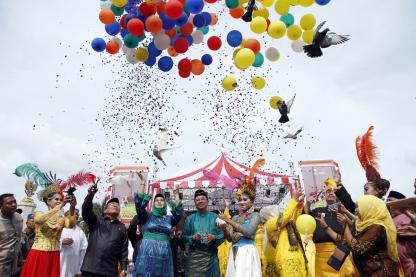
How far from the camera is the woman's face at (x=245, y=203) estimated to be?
14.5 feet

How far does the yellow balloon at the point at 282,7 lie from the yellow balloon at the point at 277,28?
5.8 inches

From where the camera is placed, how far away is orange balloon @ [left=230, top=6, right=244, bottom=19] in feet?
16.8

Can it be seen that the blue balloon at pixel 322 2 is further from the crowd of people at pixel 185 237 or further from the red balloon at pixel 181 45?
the crowd of people at pixel 185 237

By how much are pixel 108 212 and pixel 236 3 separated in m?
3.17

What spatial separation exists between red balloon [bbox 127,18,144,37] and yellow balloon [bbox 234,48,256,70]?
4.25 feet

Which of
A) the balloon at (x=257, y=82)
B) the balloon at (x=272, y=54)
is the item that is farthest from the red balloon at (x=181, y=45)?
the balloon at (x=272, y=54)

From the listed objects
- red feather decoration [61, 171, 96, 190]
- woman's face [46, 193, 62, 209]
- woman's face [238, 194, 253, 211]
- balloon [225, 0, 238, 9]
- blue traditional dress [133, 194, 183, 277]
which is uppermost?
balloon [225, 0, 238, 9]

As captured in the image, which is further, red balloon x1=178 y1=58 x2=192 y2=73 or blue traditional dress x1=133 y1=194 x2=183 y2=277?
red balloon x1=178 y1=58 x2=192 y2=73

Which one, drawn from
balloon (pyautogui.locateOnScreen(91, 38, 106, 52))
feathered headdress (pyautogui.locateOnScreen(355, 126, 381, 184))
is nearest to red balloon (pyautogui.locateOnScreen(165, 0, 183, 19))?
balloon (pyautogui.locateOnScreen(91, 38, 106, 52))

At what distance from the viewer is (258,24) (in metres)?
4.77

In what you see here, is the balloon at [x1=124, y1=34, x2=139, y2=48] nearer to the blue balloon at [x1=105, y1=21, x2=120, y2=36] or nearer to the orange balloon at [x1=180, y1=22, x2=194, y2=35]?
the blue balloon at [x1=105, y1=21, x2=120, y2=36]

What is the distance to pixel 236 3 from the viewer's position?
485 centimetres

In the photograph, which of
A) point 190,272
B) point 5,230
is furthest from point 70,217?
point 190,272

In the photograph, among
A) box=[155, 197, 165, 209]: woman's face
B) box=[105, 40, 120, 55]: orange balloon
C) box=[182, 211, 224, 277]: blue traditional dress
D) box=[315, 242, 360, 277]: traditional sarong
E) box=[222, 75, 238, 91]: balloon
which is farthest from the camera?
box=[222, 75, 238, 91]: balloon
